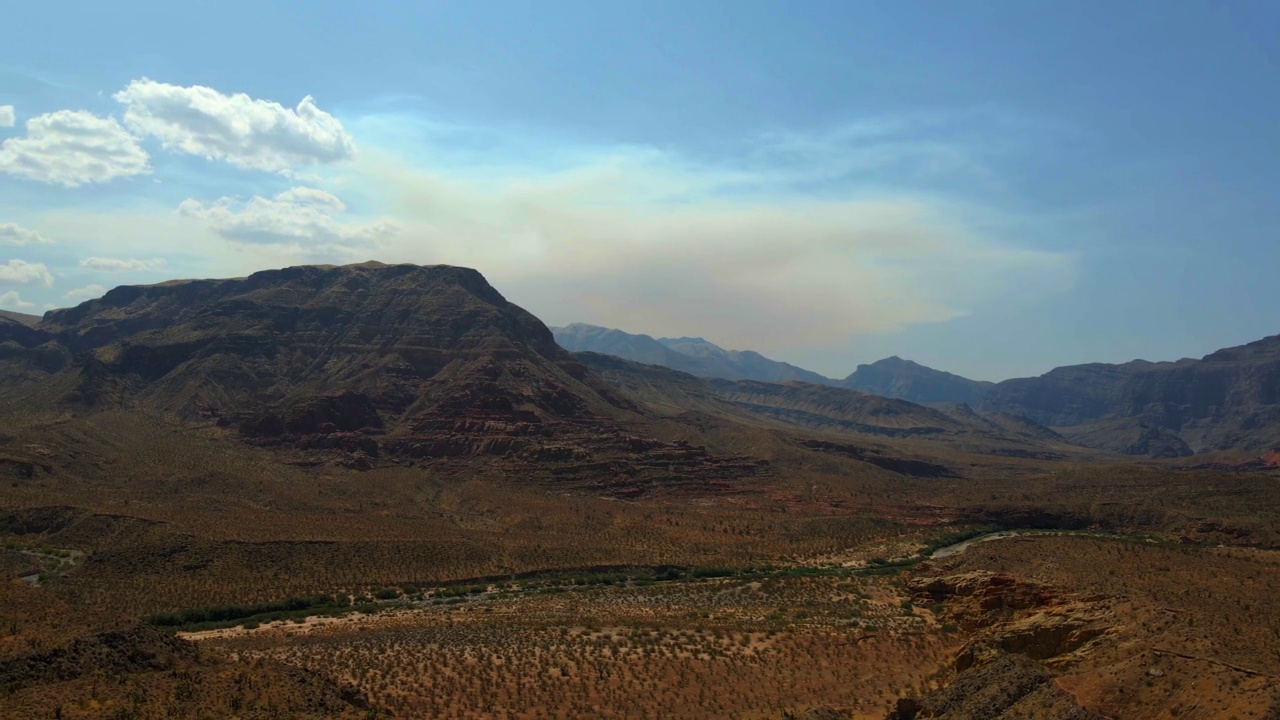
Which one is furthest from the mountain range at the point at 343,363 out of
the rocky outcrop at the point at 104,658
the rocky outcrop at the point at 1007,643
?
the rocky outcrop at the point at 104,658

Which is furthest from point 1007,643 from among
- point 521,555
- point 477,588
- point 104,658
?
point 521,555

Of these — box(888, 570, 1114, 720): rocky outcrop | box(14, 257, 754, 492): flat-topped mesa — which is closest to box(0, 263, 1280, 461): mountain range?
box(14, 257, 754, 492): flat-topped mesa

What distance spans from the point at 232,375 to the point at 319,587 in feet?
302

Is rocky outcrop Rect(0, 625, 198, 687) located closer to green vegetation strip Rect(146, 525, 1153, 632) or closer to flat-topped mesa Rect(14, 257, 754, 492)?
green vegetation strip Rect(146, 525, 1153, 632)

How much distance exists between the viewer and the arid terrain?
25.7 metres

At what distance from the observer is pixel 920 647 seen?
122 feet

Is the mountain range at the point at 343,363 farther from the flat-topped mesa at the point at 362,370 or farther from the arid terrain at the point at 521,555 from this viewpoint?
the arid terrain at the point at 521,555

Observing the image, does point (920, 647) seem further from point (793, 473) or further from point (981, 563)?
point (793, 473)

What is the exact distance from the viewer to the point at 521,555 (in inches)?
2520

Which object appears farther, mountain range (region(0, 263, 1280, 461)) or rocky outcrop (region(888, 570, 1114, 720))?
mountain range (region(0, 263, 1280, 461))

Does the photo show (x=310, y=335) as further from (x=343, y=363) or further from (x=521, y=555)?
(x=521, y=555)

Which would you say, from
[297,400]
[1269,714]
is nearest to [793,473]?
[297,400]

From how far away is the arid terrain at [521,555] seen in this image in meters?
25.7

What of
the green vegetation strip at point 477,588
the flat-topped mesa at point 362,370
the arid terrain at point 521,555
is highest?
the flat-topped mesa at point 362,370
